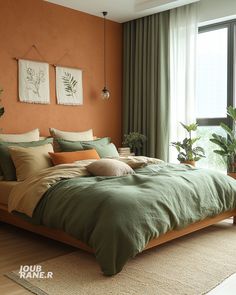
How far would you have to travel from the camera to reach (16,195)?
3348 mm

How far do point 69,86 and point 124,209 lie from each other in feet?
9.62

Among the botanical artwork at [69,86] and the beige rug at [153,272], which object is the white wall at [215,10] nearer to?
the botanical artwork at [69,86]

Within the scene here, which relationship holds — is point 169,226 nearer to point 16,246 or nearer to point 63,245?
point 63,245

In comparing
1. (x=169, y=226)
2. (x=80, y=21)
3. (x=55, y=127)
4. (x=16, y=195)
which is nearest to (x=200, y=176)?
(x=169, y=226)

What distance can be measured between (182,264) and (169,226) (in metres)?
0.29

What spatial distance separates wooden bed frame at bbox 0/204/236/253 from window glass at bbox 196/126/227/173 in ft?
4.27

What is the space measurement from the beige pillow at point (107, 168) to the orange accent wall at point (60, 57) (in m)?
1.60

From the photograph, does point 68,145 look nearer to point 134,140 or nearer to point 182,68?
point 134,140

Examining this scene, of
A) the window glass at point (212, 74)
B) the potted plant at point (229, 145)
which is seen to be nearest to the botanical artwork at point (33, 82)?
the window glass at point (212, 74)

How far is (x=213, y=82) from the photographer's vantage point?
16.7 ft

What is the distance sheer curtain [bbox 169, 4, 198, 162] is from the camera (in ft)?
16.5

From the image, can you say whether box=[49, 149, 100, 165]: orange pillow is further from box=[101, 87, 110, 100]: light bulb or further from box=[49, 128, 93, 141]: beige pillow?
box=[101, 87, 110, 100]: light bulb

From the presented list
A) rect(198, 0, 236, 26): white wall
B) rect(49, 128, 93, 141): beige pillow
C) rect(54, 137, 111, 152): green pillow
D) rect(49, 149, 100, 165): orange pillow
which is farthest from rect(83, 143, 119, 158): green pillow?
rect(198, 0, 236, 26): white wall

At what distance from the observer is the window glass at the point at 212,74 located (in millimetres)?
4992
